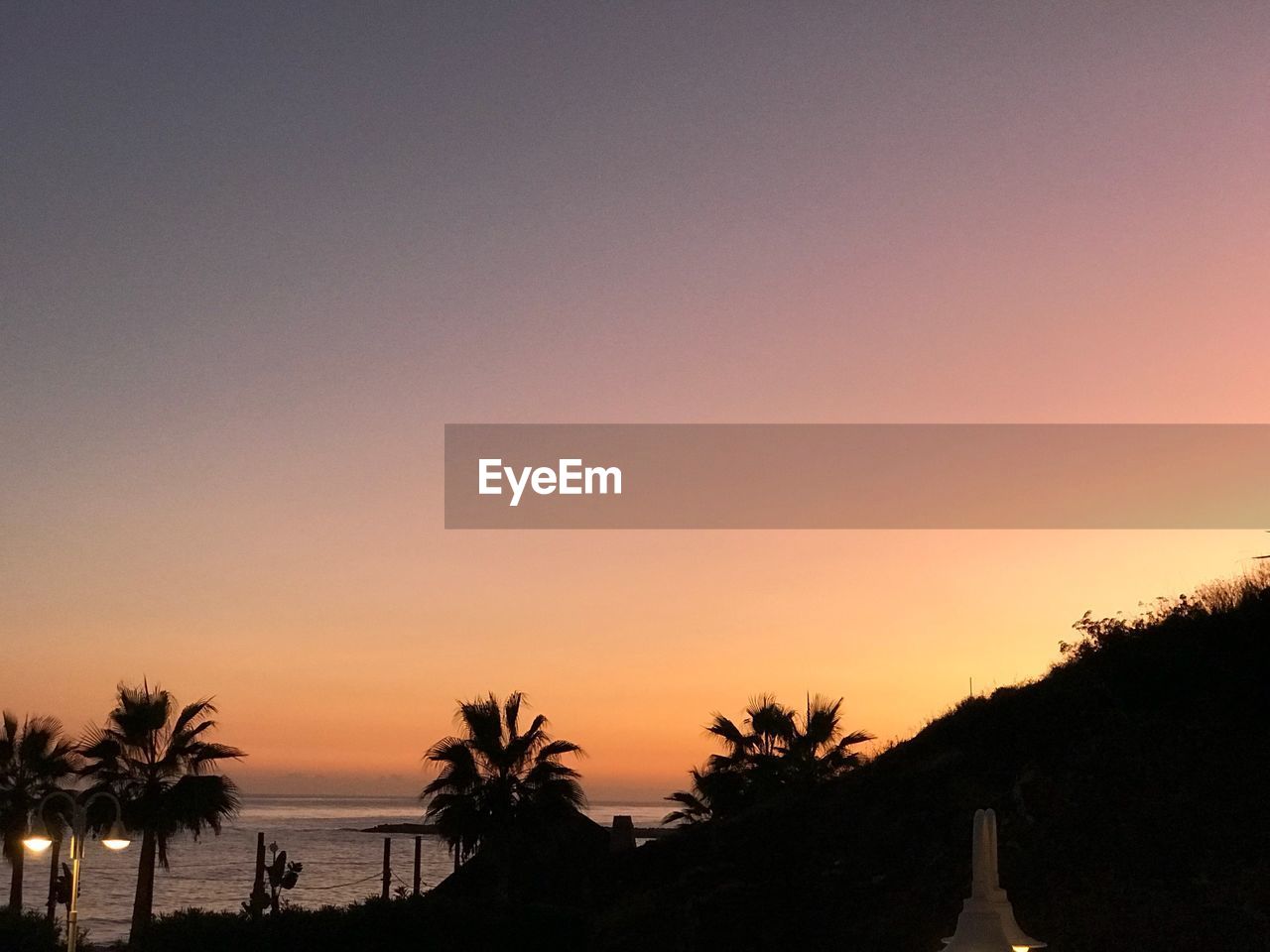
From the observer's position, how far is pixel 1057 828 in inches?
1223

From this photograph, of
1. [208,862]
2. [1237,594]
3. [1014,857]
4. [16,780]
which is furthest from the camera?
[208,862]

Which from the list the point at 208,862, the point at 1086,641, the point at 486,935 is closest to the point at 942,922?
the point at 486,935

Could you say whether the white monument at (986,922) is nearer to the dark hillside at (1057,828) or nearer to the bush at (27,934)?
the dark hillside at (1057,828)

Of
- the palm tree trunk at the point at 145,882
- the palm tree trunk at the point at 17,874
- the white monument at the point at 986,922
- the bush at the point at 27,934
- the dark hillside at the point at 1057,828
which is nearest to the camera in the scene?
the white monument at the point at 986,922

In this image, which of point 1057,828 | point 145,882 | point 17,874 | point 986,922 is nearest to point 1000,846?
point 1057,828

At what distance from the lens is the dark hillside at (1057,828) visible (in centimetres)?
2672

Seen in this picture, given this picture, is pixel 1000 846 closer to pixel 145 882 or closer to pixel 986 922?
pixel 986 922

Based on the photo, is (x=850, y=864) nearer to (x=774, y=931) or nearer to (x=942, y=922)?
(x=774, y=931)

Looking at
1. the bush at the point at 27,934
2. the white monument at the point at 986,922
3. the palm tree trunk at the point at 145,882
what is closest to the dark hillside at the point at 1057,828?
the palm tree trunk at the point at 145,882

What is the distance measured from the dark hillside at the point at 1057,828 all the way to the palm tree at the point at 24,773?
2558cm

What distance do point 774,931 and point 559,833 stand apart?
12942mm

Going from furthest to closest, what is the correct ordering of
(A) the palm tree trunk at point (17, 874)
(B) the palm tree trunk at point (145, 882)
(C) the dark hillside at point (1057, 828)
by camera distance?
(A) the palm tree trunk at point (17, 874) < (B) the palm tree trunk at point (145, 882) < (C) the dark hillside at point (1057, 828)

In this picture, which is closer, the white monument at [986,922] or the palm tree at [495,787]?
the white monument at [986,922]

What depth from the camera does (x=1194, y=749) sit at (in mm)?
32844
